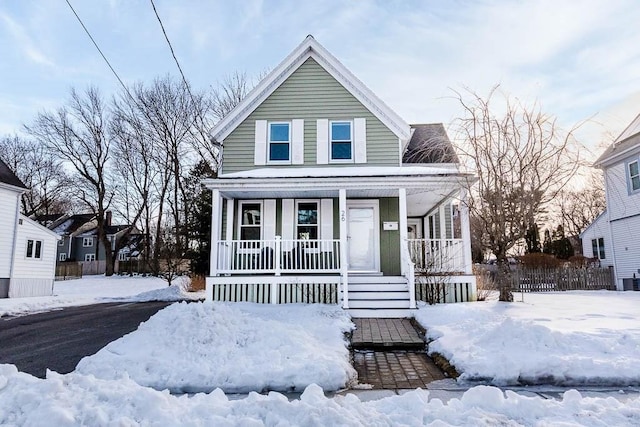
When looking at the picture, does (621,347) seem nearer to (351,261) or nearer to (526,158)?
(526,158)

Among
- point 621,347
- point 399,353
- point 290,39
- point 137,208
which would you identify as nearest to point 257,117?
point 290,39

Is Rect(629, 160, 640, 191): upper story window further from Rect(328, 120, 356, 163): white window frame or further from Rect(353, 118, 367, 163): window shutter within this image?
Rect(328, 120, 356, 163): white window frame

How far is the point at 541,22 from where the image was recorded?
9398mm

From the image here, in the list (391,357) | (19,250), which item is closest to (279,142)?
(391,357)

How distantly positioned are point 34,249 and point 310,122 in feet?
47.7

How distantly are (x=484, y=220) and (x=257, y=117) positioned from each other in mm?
7703

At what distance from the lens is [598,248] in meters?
21.6

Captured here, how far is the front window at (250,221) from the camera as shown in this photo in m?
12.1

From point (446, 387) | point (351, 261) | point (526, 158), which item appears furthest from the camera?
point (351, 261)

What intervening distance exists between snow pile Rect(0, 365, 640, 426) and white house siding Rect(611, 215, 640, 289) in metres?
16.1

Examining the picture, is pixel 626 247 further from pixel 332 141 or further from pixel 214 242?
pixel 214 242

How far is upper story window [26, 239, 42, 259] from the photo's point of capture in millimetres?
17577

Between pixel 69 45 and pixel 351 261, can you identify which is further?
pixel 351 261

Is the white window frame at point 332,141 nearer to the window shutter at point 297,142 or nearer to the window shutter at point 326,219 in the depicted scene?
the window shutter at point 297,142
